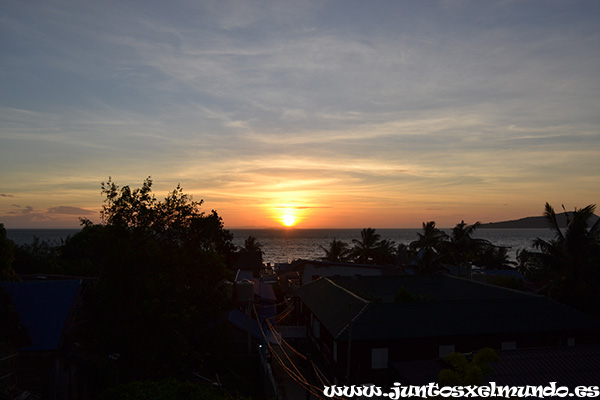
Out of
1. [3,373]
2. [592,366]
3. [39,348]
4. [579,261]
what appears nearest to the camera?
[592,366]

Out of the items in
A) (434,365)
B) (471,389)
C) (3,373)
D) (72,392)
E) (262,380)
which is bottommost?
(262,380)

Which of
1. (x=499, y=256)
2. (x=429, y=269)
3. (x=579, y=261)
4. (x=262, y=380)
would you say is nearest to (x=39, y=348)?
(x=262, y=380)

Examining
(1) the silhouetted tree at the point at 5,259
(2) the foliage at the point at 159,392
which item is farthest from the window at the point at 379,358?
(1) the silhouetted tree at the point at 5,259

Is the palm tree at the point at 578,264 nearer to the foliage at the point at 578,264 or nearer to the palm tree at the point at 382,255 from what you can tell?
the foliage at the point at 578,264

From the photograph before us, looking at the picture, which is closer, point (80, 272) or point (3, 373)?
point (3, 373)

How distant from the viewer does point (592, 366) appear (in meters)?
15.3

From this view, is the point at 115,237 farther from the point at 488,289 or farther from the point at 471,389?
the point at 488,289

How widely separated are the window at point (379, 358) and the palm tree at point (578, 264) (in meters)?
19.3

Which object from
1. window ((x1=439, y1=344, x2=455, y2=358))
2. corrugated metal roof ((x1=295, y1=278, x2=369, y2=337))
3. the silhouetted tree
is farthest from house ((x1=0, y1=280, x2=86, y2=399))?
window ((x1=439, y1=344, x2=455, y2=358))

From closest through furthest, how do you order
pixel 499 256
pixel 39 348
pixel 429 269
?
pixel 39 348 < pixel 429 269 < pixel 499 256

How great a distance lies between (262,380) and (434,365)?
1529 cm

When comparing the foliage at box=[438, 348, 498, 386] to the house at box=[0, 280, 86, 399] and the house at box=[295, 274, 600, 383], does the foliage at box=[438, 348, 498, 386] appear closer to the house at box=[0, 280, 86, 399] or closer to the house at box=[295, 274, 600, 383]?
the house at box=[295, 274, 600, 383]

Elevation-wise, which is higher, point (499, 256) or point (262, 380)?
point (499, 256)

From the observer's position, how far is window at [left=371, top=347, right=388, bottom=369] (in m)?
26.2
